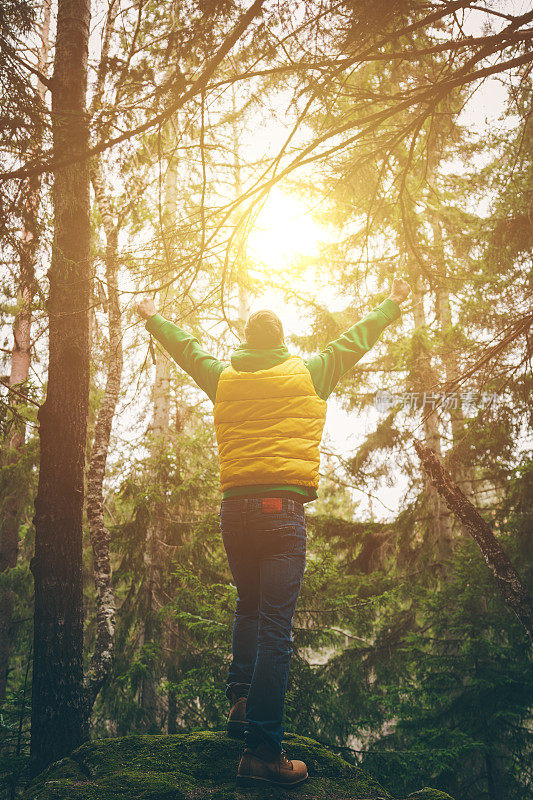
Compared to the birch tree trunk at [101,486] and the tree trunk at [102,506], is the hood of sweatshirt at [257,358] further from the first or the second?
the tree trunk at [102,506]

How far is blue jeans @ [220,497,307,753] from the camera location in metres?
2.51

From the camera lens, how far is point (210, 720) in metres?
6.61

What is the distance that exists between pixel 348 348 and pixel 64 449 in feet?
8.09

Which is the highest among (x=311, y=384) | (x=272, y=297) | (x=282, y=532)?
(x=272, y=297)

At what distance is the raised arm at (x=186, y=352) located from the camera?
10.4 ft

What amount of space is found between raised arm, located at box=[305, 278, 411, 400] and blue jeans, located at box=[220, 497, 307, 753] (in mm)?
707

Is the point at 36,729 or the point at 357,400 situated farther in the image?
the point at 357,400

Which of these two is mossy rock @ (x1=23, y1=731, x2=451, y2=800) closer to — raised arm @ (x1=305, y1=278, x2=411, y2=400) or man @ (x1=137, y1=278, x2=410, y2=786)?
man @ (x1=137, y1=278, x2=410, y2=786)

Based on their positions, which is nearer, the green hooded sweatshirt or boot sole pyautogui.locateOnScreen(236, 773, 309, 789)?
boot sole pyautogui.locateOnScreen(236, 773, 309, 789)

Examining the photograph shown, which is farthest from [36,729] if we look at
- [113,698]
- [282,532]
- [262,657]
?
[113,698]

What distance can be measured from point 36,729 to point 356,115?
5437 millimetres

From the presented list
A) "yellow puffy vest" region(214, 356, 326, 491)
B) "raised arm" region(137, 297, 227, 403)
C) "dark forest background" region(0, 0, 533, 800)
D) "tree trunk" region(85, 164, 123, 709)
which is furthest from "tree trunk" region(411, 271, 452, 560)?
"yellow puffy vest" region(214, 356, 326, 491)

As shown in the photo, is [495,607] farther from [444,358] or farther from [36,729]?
[36,729]

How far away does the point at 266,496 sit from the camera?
9.04ft
